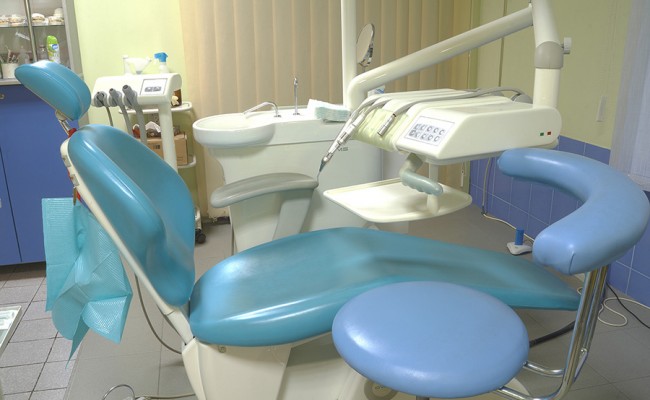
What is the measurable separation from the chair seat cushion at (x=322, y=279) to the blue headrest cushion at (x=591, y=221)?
1.60 ft

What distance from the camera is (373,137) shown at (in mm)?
1265

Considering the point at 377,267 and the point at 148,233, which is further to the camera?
the point at 377,267

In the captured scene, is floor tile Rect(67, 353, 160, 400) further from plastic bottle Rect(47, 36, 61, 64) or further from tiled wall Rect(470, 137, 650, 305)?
tiled wall Rect(470, 137, 650, 305)

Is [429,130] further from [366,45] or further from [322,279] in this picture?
[366,45]

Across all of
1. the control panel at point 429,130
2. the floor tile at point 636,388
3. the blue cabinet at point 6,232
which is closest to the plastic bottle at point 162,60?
the blue cabinet at point 6,232

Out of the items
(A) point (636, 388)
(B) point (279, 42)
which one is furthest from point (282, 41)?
(A) point (636, 388)

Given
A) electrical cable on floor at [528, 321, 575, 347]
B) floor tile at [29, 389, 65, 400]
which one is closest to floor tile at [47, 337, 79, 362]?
floor tile at [29, 389, 65, 400]

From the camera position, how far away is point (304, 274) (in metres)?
1.41

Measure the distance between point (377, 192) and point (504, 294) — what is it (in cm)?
41

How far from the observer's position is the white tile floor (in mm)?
1782

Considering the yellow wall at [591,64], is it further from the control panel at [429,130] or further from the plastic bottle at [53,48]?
the plastic bottle at [53,48]

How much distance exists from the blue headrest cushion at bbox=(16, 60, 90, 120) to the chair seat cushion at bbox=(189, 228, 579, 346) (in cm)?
55

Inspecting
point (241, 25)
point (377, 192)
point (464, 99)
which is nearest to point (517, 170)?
point (464, 99)

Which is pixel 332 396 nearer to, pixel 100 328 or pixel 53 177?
pixel 100 328
